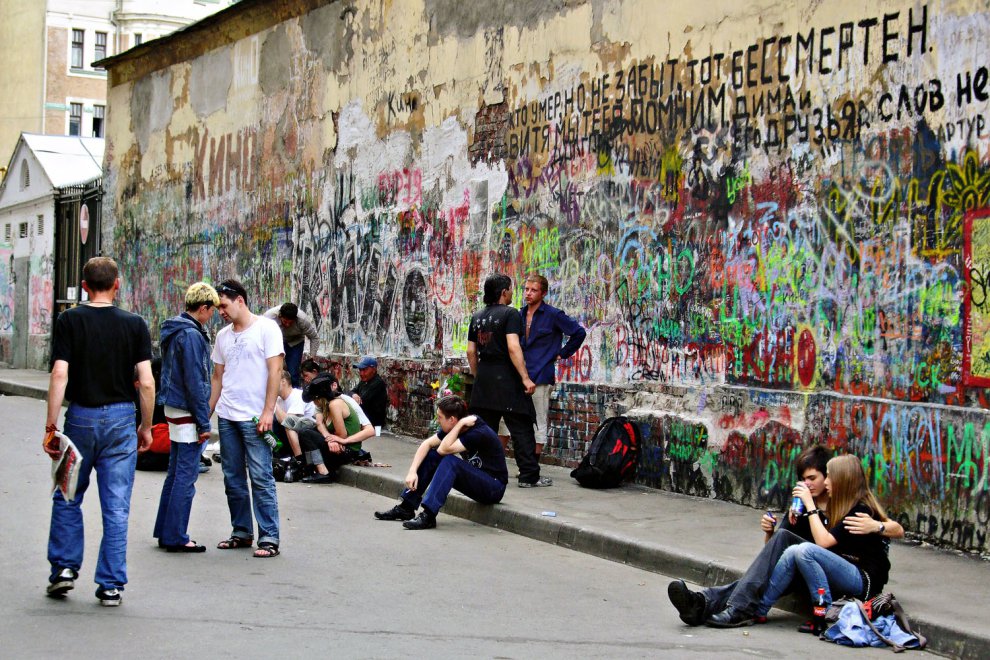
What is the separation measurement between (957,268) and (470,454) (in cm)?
380

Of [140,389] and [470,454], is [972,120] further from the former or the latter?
[140,389]

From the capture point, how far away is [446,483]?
9742 millimetres

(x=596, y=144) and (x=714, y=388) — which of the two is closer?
(x=714, y=388)

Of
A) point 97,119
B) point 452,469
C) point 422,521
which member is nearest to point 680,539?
point 452,469

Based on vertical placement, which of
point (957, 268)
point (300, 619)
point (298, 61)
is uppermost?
point (298, 61)

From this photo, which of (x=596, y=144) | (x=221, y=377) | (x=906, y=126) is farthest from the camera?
(x=596, y=144)

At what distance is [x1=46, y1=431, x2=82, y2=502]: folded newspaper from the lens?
6.65 meters

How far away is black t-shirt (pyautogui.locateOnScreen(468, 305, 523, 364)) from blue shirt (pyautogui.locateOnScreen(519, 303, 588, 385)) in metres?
0.42

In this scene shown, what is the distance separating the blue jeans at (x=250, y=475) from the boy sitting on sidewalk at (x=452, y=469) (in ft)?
4.80

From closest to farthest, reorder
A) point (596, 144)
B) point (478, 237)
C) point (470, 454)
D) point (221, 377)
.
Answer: point (221, 377)
point (470, 454)
point (596, 144)
point (478, 237)

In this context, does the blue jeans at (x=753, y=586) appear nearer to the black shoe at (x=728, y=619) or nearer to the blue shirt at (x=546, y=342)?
the black shoe at (x=728, y=619)

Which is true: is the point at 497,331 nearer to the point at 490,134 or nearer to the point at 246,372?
the point at 246,372

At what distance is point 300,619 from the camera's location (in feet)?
21.8

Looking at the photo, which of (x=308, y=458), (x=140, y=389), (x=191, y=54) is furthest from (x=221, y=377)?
(x=191, y=54)
